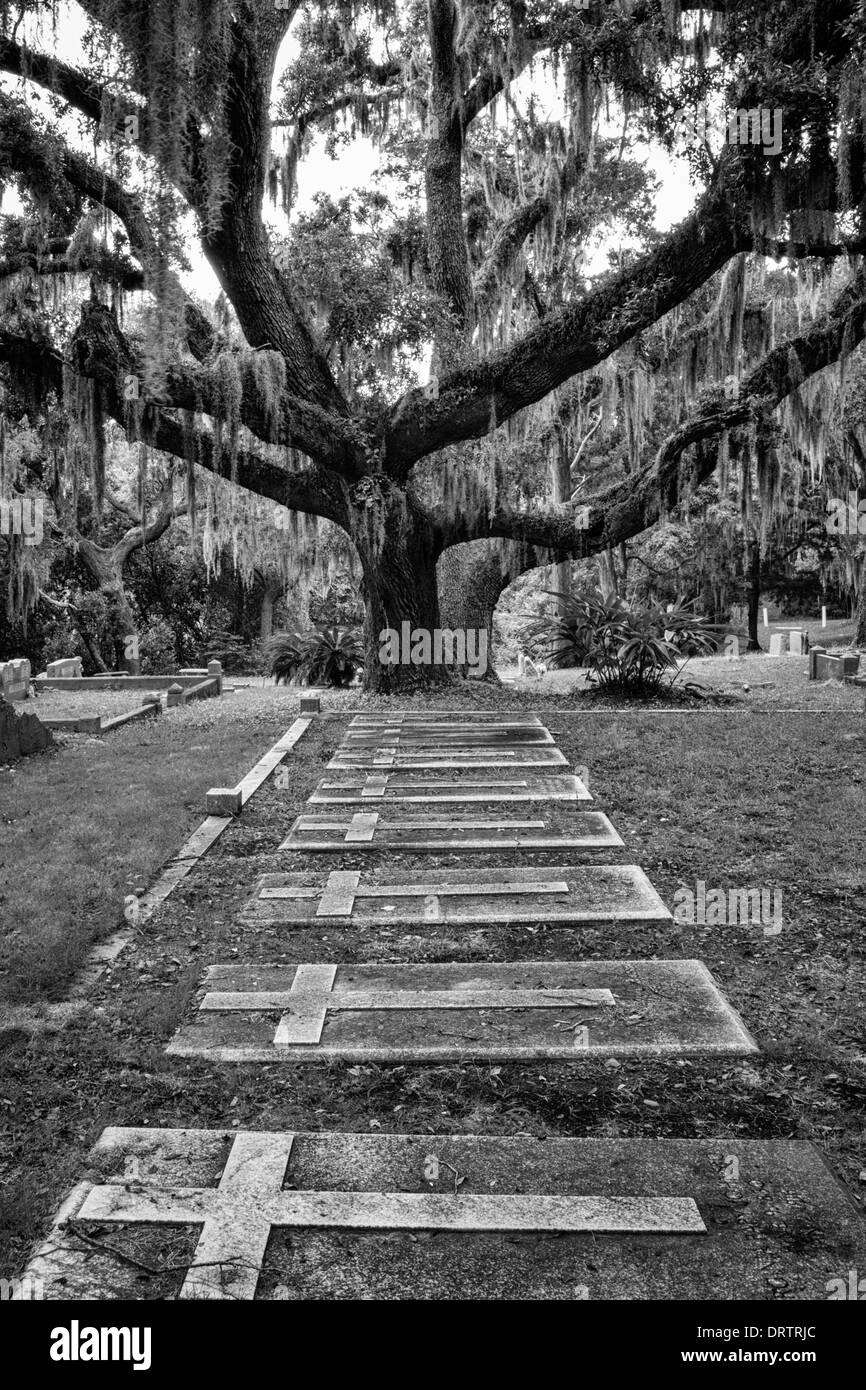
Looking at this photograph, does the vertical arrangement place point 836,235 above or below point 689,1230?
above

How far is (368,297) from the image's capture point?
11.5m

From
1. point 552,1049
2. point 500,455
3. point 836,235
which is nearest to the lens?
point 552,1049

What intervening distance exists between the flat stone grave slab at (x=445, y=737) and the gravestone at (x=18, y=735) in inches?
113

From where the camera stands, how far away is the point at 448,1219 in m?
2.49

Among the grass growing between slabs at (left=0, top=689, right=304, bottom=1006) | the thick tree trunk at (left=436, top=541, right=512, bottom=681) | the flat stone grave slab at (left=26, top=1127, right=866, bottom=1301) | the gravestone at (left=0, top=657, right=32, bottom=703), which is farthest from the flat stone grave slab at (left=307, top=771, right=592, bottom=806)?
the gravestone at (left=0, top=657, right=32, bottom=703)

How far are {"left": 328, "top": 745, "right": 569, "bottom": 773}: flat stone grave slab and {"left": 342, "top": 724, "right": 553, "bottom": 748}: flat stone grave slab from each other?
0.63 ft

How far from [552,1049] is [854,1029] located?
1134 mm

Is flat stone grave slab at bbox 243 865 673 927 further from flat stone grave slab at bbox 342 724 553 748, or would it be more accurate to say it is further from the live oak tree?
the live oak tree

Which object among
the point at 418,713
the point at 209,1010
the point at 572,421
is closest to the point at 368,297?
the point at 418,713

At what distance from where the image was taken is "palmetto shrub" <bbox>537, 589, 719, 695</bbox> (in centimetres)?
1220

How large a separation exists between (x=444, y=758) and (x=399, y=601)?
4105mm

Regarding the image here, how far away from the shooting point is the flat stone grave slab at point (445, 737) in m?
9.18

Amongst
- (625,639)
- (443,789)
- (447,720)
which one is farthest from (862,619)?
(443,789)
